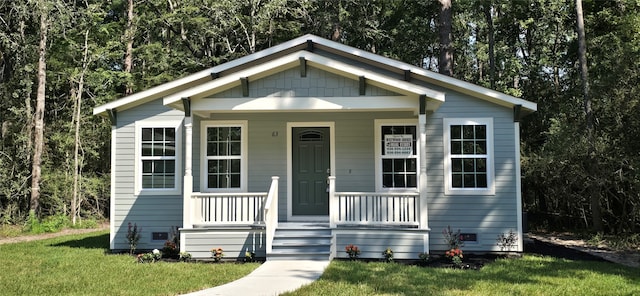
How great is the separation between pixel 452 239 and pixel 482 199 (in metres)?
1.05

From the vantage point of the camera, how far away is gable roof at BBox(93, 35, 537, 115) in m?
8.38

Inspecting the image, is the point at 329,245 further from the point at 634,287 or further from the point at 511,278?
the point at 634,287

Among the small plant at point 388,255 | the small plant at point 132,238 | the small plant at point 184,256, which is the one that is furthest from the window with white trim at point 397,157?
the small plant at point 132,238

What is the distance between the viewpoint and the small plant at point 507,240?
9141 mm

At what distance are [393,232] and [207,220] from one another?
11.1 feet

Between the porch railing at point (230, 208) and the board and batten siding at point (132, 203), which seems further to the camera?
the board and batten siding at point (132, 203)

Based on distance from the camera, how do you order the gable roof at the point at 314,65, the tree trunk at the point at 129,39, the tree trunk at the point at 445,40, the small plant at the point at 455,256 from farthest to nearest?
1. the tree trunk at the point at 129,39
2. the tree trunk at the point at 445,40
3. the gable roof at the point at 314,65
4. the small plant at the point at 455,256

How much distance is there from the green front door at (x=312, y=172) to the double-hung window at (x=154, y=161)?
241cm

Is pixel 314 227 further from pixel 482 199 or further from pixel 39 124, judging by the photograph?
pixel 39 124

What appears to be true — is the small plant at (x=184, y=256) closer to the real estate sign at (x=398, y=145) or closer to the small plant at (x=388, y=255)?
the small plant at (x=388, y=255)

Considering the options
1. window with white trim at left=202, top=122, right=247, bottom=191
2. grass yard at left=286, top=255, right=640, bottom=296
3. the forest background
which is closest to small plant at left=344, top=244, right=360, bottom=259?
grass yard at left=286, top=255, right=640, bottom=296

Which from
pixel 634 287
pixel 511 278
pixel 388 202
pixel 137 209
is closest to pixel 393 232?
pixel 388 202

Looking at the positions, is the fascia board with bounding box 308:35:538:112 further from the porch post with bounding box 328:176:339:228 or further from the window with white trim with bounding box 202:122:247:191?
the window with white trim with bounding box 202:122:247:191

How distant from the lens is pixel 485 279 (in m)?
6.98
